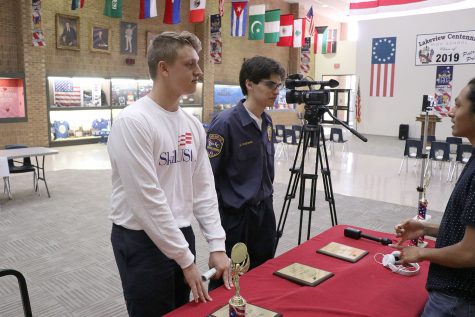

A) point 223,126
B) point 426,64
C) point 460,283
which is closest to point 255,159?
point 223,126

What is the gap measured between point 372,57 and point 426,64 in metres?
2.10

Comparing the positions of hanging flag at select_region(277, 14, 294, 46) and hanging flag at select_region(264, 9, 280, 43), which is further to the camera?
hanging flag at select_region(277, 14, 294, 46)

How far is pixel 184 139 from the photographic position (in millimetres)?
1655

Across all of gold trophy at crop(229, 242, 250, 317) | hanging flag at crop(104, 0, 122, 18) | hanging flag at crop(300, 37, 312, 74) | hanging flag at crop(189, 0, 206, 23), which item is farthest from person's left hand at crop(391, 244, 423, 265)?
hanging flag at crop(300, 37, 312, 74)

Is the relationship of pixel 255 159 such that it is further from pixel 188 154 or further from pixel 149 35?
pixel 149 35

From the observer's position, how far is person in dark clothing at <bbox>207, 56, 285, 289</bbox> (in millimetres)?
2277

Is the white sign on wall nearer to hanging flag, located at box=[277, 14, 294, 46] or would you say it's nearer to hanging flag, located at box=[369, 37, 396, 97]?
hanging flag, located at box=[369, 37, 396, 97]

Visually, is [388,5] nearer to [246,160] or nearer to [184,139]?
[246,160]

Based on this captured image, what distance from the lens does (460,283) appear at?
143 centimetres

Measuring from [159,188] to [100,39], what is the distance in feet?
40.0

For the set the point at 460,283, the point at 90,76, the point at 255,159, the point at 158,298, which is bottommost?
the point at 158,298

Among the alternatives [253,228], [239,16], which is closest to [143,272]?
[253,228]

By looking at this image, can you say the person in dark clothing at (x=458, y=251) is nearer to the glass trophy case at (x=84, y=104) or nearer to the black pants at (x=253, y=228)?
the black pants at (x=253, y=228)

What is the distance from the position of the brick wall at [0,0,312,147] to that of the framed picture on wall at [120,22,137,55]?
149mm
